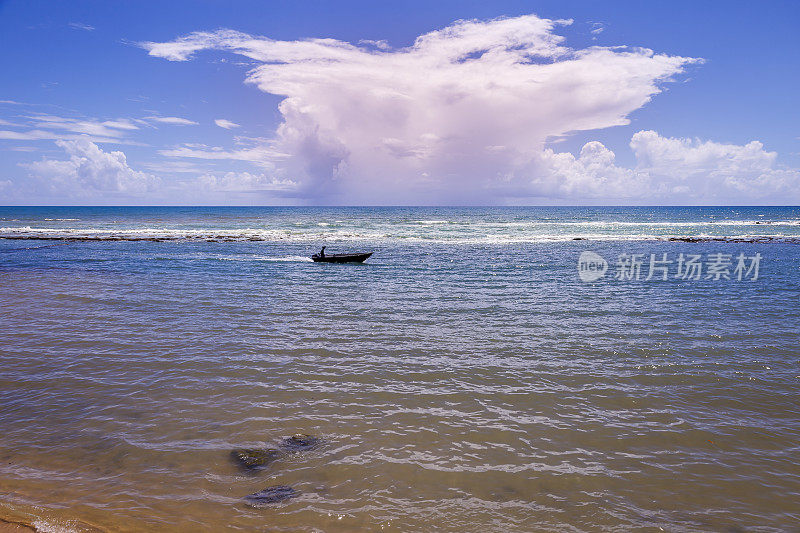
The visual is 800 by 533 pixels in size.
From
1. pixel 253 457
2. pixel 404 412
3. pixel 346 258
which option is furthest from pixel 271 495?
pixel 346 258

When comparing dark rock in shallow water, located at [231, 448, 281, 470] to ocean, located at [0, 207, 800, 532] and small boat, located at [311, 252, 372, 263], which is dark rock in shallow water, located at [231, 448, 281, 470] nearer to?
ocean, located at [0, 207, 800, 532]

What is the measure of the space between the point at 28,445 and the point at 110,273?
2474 cm

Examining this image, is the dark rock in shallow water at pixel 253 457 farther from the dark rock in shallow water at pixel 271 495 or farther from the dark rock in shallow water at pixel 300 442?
the dark rock in shallow water at pixel 271 495

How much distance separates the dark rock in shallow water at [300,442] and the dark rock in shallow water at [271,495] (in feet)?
3.46

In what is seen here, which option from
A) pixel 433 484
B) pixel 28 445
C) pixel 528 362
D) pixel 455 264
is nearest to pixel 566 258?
pixel 455 264

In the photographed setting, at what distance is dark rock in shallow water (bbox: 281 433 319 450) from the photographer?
7625 millimetres

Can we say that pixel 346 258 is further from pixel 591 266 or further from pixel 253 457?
pixel 253 457

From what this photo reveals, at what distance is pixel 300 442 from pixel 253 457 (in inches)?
32.7

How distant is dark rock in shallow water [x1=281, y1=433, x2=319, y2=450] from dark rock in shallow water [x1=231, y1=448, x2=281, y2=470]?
0.83 feet

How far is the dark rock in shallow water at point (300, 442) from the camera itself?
762 centimetres

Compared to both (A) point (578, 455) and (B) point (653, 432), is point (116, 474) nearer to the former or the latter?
(A) point (578, 455)

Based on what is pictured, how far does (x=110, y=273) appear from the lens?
28.7 metres

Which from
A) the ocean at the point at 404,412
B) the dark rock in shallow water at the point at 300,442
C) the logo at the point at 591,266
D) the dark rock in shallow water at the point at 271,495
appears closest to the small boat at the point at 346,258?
the ocean at the point at 404,412

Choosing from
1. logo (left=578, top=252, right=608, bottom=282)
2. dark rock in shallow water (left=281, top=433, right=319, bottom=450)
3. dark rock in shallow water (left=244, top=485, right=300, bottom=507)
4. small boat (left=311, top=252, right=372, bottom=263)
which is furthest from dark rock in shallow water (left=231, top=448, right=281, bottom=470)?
small boat (left=311, top=252, right=372, bottom=263)
